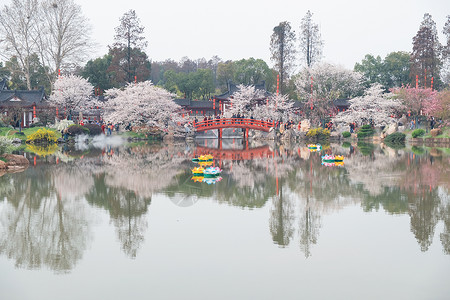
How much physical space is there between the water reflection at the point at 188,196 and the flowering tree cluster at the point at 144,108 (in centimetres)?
2000

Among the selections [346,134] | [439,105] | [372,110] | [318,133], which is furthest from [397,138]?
[318,133]

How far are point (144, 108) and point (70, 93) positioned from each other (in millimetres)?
9190

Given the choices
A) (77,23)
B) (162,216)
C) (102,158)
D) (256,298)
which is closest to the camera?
(256,298)

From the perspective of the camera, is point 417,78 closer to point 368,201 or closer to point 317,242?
point 368,201

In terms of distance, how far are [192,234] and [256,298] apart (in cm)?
368

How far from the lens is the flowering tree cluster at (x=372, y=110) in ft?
154

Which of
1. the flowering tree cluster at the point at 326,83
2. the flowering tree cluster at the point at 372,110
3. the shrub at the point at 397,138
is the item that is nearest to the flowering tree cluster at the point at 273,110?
the flowering tree cluster at the point at 326,83

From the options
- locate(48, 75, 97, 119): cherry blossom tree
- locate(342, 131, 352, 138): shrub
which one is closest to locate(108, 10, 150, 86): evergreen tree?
locate(48, 75, 97, 119): cherry blossom tree

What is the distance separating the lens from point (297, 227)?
10.4 meters

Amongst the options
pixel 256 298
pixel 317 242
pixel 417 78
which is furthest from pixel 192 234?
pixel 417 78

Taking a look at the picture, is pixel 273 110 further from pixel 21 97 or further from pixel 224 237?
pixel 224 237

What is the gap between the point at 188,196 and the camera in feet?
46.6

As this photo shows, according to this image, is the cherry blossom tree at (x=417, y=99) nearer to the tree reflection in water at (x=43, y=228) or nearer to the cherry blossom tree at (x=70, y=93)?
the cherry blossom tree at (x=70, y=93)

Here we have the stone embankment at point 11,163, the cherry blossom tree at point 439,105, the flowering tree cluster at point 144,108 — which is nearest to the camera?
the stone embankment at point 11,163
